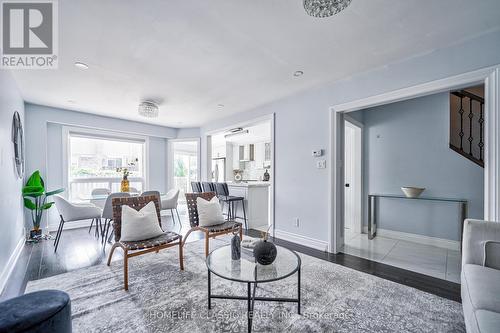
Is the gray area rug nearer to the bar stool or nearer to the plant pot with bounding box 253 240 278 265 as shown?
the plant pot with bounding box 253 240 278 265

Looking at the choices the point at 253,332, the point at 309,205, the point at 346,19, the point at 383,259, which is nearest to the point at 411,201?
the point at 383,259

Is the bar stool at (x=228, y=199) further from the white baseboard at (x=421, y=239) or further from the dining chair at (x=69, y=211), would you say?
the white baseboard at (x=421, y=239)

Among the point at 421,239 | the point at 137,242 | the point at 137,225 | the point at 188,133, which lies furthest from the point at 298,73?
the point at 188,133

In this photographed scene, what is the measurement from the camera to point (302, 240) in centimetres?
362

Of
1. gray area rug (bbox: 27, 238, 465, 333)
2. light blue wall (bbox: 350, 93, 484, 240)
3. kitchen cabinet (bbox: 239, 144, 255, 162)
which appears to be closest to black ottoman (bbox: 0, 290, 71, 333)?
gray area rug (bbox: 27, 238, 465, 333)

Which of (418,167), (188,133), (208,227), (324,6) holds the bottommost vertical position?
(208,227)

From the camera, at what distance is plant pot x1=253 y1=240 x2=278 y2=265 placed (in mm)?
1793

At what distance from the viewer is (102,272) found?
259cm

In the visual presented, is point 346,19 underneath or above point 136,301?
above

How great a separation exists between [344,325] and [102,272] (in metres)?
2.58

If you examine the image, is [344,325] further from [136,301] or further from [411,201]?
[411,201]

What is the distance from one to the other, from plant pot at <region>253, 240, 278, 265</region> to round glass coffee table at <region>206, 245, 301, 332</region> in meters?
0.04

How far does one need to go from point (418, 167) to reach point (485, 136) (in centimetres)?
174

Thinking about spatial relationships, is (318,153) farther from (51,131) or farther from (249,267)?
(51,131)
